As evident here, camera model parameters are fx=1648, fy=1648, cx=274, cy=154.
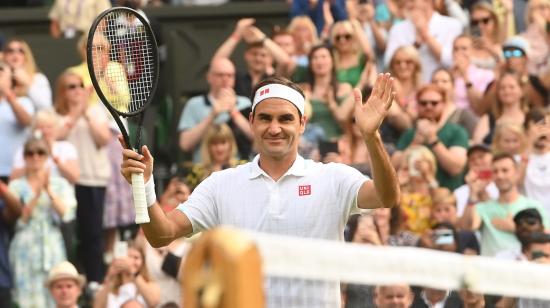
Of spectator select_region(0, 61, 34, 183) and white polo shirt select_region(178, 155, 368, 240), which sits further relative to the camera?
spectator select_region(0, 61, 34, 183)

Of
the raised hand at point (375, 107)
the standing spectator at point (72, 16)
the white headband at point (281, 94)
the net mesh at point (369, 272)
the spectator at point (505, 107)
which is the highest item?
the standing spectator at point (72, 16)

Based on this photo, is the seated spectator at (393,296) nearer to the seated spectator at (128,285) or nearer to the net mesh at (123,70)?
the net mesh at (123,70)

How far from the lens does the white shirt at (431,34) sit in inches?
633

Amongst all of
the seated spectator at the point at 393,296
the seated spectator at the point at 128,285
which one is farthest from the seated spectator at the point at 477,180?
the seated spectator at the point at 393,296

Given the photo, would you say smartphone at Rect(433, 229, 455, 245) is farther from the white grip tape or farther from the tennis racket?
the white grip tape

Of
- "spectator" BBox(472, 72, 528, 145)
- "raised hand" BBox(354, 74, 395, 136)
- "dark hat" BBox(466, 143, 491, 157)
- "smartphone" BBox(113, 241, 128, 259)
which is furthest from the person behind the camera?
"spectator" BBox(472, 72, 528, 145)

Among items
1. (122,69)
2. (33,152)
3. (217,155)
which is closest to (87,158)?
(33,152)

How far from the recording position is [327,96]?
50.1 ft

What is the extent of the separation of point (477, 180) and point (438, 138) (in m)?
0.93

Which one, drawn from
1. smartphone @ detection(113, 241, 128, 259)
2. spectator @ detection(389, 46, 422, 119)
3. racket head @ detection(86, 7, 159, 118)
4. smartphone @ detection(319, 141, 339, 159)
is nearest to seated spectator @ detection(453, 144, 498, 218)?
smartphone @ detection(319, 141, 339, 159)

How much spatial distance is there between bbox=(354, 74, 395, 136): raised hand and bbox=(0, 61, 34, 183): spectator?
7954 millimetres

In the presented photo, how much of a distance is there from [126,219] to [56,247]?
1.44 meters

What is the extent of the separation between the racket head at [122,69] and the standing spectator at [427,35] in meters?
6.98

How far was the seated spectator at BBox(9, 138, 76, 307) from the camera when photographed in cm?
1367
